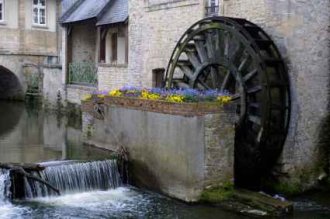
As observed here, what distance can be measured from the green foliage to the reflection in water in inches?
64.1

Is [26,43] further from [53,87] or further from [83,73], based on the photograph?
[83,73]

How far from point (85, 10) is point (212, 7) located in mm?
9625

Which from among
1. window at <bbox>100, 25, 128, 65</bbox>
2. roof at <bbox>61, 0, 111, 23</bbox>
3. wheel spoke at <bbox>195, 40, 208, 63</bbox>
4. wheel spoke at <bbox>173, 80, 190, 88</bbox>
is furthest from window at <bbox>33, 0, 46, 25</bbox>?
wheel spoke at <bbox>195, 40, 208, 63</bbox>

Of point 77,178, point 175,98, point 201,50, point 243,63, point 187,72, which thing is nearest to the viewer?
point 175,98

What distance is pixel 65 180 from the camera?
33.8ft

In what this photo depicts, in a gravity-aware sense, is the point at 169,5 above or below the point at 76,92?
above

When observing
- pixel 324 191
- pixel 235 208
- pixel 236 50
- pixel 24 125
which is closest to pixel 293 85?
pixel 236 50

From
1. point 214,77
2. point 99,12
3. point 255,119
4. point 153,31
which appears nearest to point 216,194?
point 255,119

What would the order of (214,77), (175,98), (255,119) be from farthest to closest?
1. (214,77)
2. (255,119)
3. (175,98)

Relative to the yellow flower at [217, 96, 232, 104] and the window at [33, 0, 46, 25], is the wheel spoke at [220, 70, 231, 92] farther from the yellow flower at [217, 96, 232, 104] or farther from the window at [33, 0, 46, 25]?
the window at [33, 0, 46, 25]

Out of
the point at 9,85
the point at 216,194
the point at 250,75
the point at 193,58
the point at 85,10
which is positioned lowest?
the point at 216,194

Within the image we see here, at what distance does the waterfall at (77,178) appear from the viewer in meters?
10.0

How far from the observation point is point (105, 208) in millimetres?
9414

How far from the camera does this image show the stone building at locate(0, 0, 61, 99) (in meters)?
26.8
